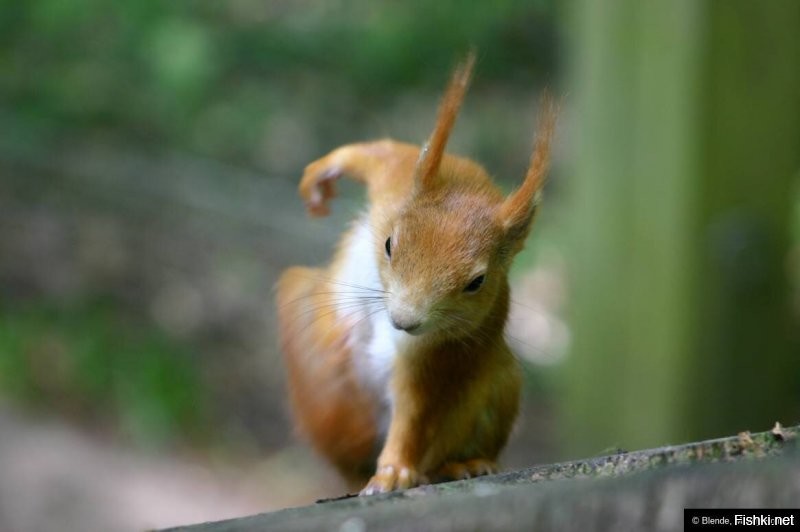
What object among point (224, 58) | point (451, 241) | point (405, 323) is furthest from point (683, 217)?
point (224, 58)

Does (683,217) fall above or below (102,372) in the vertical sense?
below

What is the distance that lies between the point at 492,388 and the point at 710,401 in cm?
129

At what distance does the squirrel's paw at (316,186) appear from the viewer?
1821mm

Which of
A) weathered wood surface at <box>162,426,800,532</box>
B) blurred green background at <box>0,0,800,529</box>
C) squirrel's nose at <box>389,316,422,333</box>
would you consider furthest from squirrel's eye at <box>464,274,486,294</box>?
blurred green background at <box>0,0,800,529</box>

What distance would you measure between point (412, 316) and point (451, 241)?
0.45 ft

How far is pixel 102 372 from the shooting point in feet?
13.6

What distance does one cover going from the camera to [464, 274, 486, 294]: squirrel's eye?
5.33 ft

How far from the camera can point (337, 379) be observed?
6.46 feet

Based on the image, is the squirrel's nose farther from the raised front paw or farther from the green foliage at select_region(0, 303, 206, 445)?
the green foliage at select_region(0, 303, 206, 445)

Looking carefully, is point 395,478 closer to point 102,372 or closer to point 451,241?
point 451,241

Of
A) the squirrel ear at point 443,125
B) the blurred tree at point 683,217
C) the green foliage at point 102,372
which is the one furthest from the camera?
the green foliage at point 102,372

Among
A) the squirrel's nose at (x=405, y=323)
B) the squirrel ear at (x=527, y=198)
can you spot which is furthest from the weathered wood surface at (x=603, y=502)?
the squirrel ear at (x=527, y=198)

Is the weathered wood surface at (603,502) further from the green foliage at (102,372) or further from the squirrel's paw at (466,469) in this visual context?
the green foliage at (102,372)

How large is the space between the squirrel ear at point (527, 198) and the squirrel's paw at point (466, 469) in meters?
0.34
